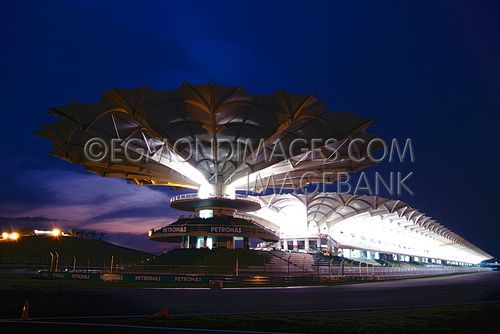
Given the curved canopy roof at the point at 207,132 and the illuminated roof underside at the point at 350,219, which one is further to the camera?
the illuminated roof underside at the point at 350,219

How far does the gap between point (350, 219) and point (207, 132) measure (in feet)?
242

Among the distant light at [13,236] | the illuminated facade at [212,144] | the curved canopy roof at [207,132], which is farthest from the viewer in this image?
the distant light at [13,236]

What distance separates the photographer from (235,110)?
129ft

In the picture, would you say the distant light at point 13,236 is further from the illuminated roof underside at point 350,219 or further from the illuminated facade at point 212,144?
the illuminated roof underside at point 350,219

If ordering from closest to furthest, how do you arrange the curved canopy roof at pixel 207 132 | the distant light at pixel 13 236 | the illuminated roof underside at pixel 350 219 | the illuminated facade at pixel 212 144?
the curved canopy roof at pixel 207 132 < the illuminated facade at pixel 212 144 < the distant light at pixel 13 236 < the illuminated roof underside at pixel 350 219

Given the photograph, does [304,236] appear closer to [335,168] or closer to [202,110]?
[335,168]

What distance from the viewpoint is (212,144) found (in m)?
47.5

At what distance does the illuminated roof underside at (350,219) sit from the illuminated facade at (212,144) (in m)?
34.0

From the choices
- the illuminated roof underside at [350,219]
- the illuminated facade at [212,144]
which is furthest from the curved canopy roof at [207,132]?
the illuminated roof underside at [350,219]

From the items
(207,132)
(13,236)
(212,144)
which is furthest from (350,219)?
(13,236)

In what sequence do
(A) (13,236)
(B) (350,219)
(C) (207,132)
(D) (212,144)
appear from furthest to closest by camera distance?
(B) (350,219), (A) (13,236), (D) (212,144), (C) (207,132)

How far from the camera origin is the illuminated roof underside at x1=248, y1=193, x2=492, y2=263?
93.9 metres

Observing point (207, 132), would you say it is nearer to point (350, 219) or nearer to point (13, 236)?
point (13, 236)

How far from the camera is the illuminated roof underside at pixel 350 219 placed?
9394 cm
